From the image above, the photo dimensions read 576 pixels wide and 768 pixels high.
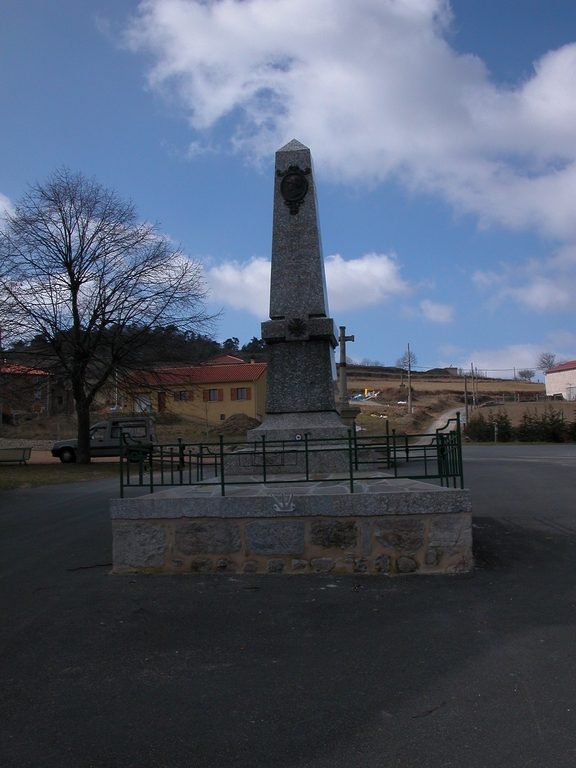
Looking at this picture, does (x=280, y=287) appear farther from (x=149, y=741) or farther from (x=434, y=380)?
(x=434, y=380)

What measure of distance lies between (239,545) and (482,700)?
2810mm

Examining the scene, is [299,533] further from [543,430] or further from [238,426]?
[543,430]

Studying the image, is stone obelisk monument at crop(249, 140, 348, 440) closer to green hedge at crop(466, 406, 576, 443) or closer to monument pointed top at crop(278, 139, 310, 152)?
monument pointed top at crop(278, 139, 310, 152)

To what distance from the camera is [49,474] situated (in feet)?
65.4

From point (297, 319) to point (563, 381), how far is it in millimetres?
80116

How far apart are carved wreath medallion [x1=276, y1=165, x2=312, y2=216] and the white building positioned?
7415 centimetres

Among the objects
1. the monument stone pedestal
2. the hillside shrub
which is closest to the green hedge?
the hillside shrub

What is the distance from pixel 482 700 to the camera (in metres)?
3.23

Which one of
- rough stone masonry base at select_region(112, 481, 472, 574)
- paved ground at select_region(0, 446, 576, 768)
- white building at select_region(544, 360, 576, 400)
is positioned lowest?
paved ground at select_region(0, 446, 576, 768)

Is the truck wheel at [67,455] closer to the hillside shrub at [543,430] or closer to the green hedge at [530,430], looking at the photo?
the green hedge at [530,430]

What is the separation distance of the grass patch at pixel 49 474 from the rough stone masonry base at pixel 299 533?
38.6 ft

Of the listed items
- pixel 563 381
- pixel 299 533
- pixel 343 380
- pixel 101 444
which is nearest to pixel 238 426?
pixel 101 444

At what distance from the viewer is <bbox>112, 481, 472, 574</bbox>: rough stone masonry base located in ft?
18.0

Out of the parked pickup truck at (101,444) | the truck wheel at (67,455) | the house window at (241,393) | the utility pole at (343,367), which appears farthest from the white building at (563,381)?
the truck wheel at (67,455)
